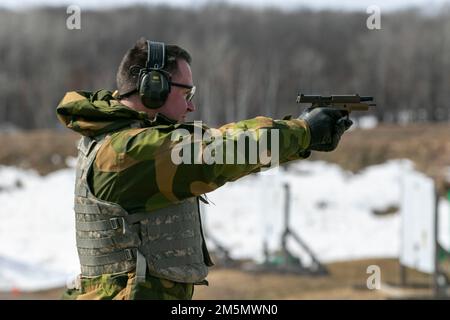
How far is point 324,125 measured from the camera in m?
3.41

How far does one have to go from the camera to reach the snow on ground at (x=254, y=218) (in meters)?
19.2

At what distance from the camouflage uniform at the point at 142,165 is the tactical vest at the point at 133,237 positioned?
0.10 feet

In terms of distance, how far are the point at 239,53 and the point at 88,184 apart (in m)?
50.2

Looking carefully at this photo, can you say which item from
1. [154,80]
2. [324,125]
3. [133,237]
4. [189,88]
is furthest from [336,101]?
[133,237]

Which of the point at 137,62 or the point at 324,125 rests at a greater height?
the point at 137,62

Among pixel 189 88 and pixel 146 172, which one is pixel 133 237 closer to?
pixel 146 172

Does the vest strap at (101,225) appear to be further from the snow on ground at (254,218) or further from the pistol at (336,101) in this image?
the snow on ground at (254,218)

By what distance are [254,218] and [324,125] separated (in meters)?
21.3

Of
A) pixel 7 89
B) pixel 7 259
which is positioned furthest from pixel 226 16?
pixel 7 259

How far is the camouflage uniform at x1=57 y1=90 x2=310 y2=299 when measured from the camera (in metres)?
3.30

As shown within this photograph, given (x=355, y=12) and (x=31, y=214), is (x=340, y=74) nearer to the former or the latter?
(x=355, y=12)

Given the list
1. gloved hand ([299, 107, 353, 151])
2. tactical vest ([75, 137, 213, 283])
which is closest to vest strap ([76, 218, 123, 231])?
tactical vest ([75, 137, 213, 283])

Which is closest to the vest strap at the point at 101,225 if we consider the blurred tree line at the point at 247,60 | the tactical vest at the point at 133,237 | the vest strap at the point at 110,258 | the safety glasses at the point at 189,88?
the tactical vest at the point at 133,237

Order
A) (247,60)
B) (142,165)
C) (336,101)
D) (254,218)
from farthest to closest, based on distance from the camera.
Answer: (247,60)
(254,218)
(336,101)
(142,165)
